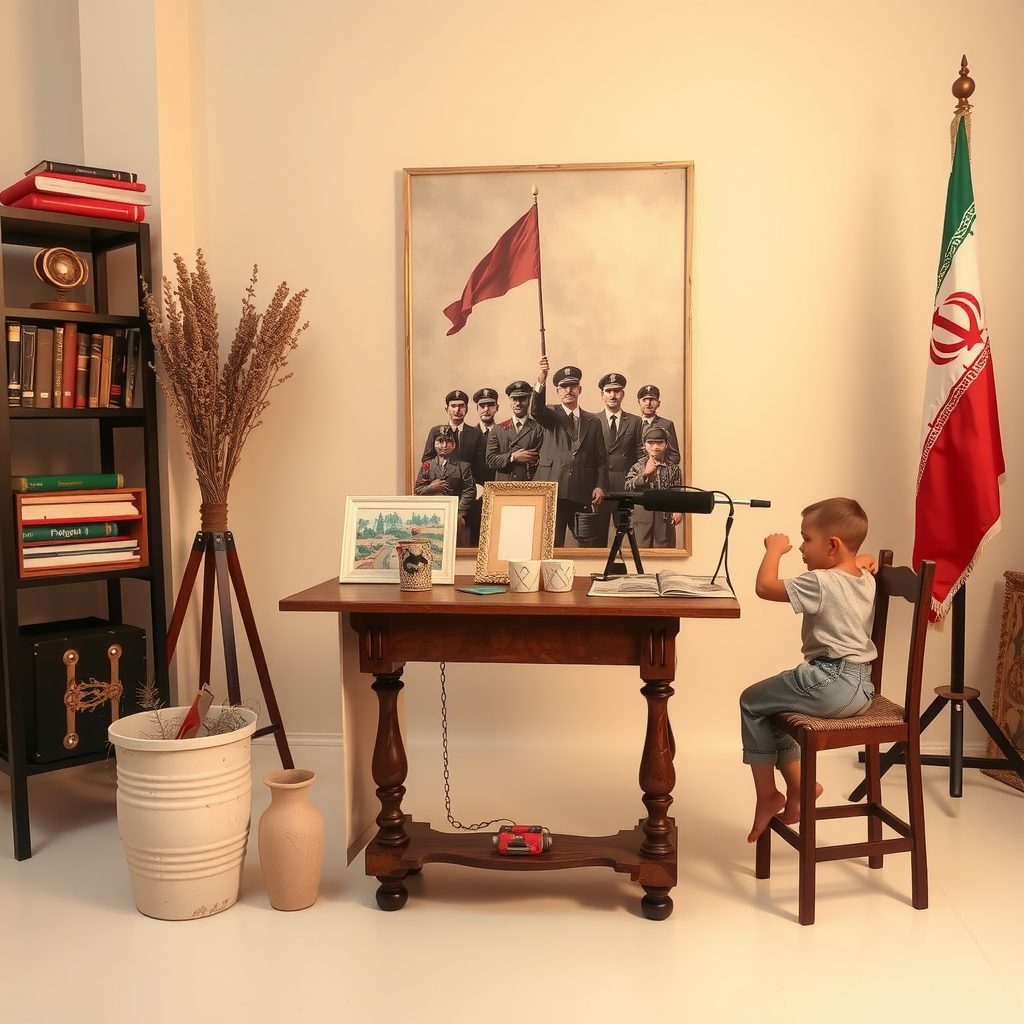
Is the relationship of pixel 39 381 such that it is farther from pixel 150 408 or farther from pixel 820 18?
pixel 820 18

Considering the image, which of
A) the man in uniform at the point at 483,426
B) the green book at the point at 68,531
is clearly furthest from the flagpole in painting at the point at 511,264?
the green book at the point at 68,531

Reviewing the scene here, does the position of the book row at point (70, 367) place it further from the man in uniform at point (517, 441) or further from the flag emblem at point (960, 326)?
the flag emblem at point (960, 326)

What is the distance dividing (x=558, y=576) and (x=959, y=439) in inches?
66.6

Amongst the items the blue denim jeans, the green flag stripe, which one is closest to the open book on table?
the blue denim jeans

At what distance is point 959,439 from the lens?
3424 millimetres

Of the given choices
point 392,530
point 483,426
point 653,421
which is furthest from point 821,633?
point 483,426

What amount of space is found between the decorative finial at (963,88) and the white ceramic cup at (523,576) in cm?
228

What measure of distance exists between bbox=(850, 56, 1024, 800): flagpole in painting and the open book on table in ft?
3.89

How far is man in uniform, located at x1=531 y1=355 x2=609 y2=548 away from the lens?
3.80m

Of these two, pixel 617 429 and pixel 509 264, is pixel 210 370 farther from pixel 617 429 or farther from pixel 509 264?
pixel 617 429

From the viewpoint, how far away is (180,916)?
8.36 ft

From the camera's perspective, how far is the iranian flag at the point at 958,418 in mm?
3387

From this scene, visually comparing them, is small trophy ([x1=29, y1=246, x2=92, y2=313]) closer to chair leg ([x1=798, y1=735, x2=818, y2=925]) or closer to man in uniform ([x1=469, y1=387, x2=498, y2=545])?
man in uniform ([x1=469, y1=387, x2=498, y2=545])

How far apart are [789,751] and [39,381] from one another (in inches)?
103
